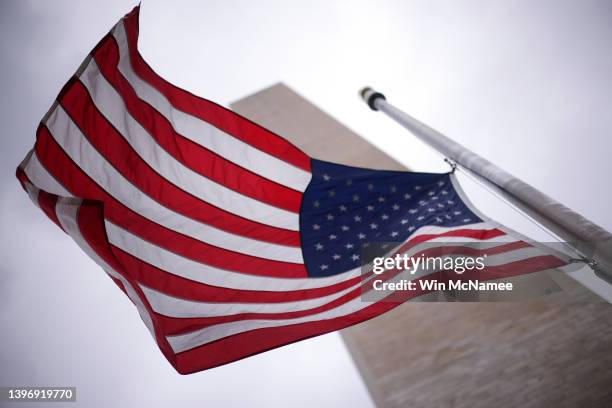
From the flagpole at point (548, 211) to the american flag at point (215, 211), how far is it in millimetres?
326

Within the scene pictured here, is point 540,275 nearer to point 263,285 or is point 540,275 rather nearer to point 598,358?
point 263,285

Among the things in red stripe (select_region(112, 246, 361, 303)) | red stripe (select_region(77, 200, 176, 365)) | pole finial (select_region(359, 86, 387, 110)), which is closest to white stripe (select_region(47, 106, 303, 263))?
red stripe (select_region(112, 246, 361, 303))

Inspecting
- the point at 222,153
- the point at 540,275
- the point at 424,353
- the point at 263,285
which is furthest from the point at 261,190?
→ the point at 424,353

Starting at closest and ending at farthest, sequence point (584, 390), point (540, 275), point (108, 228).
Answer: point (108, 228) < point (540, 275) < point (584, 390)

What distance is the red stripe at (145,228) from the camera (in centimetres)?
369

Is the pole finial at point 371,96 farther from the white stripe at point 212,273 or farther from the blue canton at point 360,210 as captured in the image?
the white stripe at point 212,273

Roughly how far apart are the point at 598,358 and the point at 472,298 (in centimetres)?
418

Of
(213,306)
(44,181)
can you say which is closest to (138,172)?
(44,181)

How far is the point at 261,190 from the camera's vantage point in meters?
4.47

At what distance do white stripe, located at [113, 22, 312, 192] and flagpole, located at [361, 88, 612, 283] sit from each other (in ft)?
5.12

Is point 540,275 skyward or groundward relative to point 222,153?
groundward

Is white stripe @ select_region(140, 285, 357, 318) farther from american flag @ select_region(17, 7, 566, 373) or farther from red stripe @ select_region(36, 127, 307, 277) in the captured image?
red stripe @ select_region(36, 127, 307, 277)

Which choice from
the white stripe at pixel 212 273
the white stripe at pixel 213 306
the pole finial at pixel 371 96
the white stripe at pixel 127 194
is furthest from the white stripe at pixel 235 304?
Answer: the pole finial at pixel 371 96

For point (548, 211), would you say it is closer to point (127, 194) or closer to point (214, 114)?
point (214, 114)
